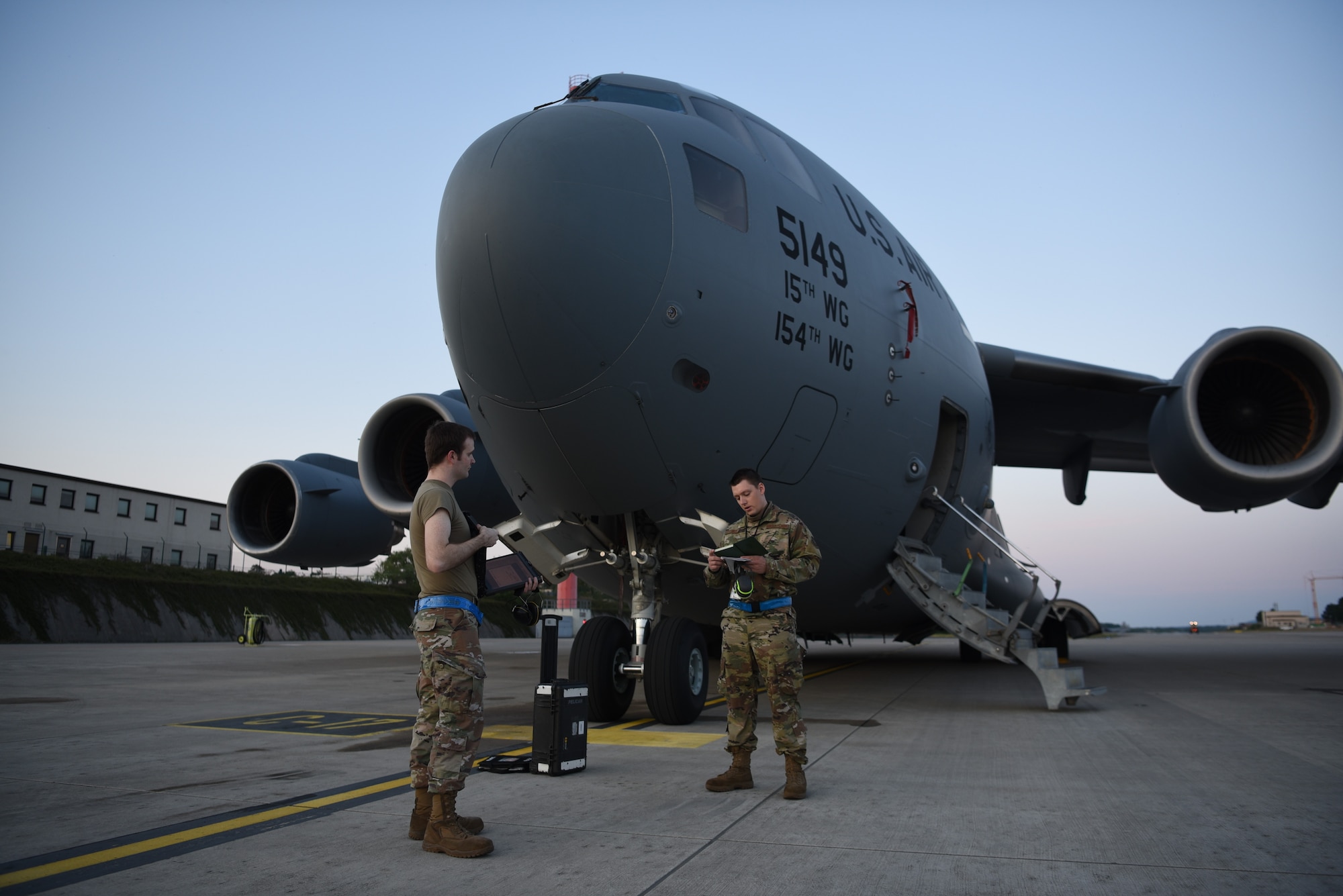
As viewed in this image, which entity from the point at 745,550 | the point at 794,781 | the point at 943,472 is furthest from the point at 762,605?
the point at 943,472

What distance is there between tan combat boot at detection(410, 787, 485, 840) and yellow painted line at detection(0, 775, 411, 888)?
0.68 meters

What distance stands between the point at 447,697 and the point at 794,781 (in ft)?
5.44

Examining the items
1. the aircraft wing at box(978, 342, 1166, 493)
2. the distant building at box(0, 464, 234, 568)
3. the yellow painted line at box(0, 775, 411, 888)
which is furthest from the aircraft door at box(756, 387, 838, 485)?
the distant building at box(0, 464, 234, 568)

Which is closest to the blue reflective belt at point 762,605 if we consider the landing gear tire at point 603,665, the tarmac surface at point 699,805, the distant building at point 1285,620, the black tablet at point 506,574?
the tarmac surface at point 699,805

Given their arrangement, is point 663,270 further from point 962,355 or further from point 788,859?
point 962,355

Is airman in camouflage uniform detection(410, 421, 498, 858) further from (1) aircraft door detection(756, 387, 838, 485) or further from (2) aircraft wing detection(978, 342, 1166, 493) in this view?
(2) aircraft wing detection(978, 342, 1166, 493)

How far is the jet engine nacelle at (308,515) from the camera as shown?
12.3 metres

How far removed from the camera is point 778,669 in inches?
165

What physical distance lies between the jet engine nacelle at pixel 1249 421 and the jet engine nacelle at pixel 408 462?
24.2ft

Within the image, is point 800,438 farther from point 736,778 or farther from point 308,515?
point 308,515

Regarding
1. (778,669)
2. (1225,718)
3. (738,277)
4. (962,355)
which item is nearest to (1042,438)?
(962,355)

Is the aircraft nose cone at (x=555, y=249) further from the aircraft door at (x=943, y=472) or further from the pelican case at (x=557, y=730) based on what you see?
the aircraft door at (x=943, y=472)

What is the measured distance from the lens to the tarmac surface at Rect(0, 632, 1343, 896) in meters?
2.88

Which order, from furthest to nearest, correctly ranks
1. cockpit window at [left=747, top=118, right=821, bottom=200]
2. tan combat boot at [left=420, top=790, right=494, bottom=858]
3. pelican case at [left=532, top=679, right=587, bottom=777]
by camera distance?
cockpit window at [left=747, top=118, right=821, bottom=200] < pelican case at [left=532, top=679, right=587, bottom=777] < tan combat boot at [left=420, top=790, right=494, bottom=858]
